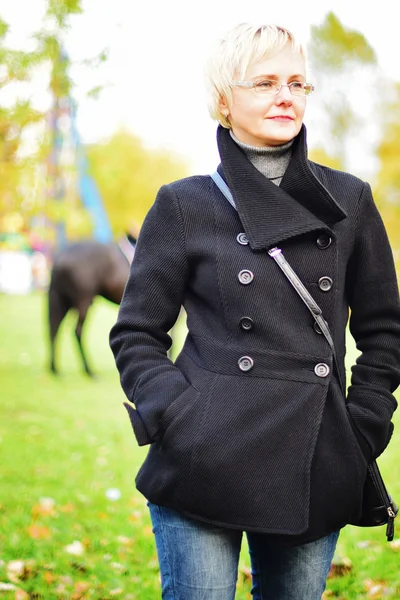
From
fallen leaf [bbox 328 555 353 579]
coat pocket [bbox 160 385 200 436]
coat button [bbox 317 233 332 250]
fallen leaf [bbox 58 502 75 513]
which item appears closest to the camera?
coat pocket [bbox 160 385 200 436]

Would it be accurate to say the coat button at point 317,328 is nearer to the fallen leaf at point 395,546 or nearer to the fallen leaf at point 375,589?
the fallen leaf at point 375,589

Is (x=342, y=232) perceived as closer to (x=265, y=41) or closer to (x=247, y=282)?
(x=247, y=282)

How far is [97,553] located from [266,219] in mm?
2853

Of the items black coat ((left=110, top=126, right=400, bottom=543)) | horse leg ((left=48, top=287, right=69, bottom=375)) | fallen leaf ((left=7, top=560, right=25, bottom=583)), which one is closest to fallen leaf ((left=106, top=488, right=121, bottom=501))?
fallen leaf ((left=7, top=560, right=25, bottom=583))

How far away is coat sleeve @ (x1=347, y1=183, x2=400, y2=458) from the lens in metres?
2.16

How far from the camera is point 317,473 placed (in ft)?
6.64

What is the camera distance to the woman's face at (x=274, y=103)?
2.12m

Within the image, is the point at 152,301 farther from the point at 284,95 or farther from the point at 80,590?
the point at 80,590

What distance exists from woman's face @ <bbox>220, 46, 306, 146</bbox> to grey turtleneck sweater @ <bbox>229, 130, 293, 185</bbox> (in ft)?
0.12

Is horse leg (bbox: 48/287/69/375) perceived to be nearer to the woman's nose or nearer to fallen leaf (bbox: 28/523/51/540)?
fallen leaf (bbox: 28/523/51/540)

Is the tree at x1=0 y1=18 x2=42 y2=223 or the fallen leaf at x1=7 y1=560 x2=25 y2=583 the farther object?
the tree at x1=0 y1=18 x2=42 y2=223

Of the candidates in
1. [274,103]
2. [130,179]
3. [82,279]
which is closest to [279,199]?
[274,103]

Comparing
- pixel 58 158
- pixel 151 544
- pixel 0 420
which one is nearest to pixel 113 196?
pixel 58 158

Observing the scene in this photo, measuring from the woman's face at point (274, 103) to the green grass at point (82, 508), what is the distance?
2444 millimetres
